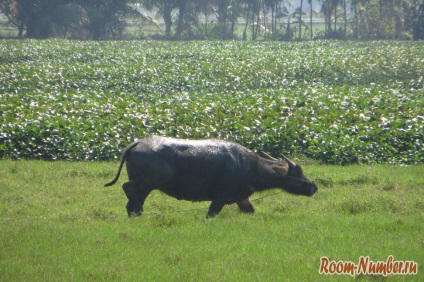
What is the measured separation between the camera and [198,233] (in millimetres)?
7902

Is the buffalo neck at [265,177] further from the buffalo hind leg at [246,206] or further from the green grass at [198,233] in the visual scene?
the green grass at [198,233]

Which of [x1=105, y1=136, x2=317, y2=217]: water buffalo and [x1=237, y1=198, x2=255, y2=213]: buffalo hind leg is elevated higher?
[x1=105, y1=136, x2=317, y2=217]: water buffalo

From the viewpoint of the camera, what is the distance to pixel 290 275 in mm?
6359

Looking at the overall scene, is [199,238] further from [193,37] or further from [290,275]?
[193,37]

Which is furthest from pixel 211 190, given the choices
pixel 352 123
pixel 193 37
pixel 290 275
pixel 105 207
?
pixel 193 37

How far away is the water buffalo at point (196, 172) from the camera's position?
29.1ft

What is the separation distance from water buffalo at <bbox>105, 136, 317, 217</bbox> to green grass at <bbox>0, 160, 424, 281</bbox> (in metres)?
0.28

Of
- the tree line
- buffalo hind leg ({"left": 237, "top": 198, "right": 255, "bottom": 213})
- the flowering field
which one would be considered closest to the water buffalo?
buffalo hind leg ({"left": 237, "top": 198, "right": 255, "bottom": 213})

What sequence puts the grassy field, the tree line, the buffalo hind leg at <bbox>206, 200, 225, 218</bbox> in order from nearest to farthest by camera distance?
the grassy field
the buffalo hind leg at <bbox>206, 200, 225, 218</bbox>
the tree line

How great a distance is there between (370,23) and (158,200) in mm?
57956

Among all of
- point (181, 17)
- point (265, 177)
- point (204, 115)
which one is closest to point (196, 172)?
point (265, 177)

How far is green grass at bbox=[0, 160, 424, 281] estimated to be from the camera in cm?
653
